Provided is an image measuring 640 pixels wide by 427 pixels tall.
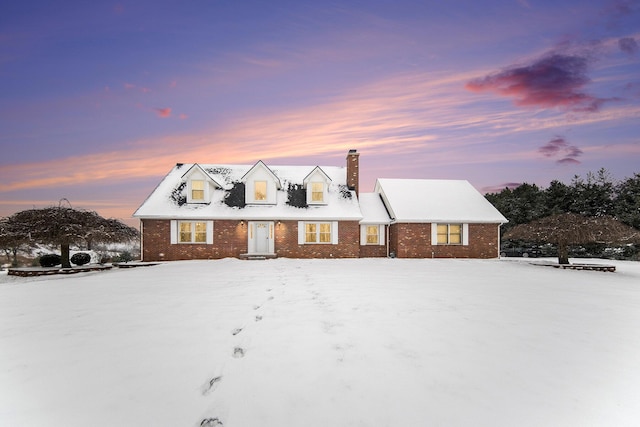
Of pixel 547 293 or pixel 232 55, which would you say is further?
pixel 232 55

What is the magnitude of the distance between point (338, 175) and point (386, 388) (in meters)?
22.0

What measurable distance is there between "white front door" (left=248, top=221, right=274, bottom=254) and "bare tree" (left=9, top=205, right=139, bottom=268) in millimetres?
7129

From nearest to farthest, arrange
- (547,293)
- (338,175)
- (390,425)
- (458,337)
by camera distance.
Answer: (390,425)
(458,337)
(547,293)
(338,175)

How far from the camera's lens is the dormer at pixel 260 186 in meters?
22.1

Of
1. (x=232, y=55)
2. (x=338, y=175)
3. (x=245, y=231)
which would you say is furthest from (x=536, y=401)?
(x=338, y=175)

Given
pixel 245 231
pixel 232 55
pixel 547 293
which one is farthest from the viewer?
pixel 245 231

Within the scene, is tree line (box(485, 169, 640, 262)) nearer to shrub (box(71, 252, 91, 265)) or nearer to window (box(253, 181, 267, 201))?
window (box(253, 181, 267, 201))

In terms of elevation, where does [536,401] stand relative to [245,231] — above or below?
below

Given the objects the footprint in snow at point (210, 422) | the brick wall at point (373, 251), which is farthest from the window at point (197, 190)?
the footprint in snow at point (210, 422)

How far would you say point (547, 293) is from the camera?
991 cm

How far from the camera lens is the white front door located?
21.3m

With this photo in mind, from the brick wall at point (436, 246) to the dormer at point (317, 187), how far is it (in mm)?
5367

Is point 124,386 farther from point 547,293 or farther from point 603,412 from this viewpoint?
point 547,293

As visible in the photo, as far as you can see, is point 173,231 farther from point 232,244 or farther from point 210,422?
point 210,422
